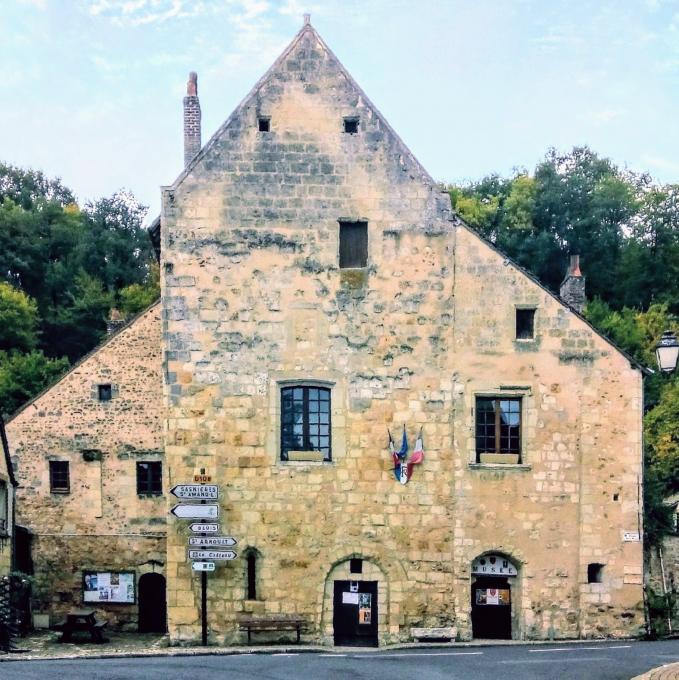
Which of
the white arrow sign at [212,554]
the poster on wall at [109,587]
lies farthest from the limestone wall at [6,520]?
the white arrow sign at [212,554]

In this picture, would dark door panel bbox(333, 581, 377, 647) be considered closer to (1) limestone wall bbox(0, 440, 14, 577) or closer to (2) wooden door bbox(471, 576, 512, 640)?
(2) wooden door bbox(471, 576, 512, 640)

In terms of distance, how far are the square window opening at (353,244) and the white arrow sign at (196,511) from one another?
602 centimetres

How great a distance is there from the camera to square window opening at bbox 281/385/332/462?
879 inches

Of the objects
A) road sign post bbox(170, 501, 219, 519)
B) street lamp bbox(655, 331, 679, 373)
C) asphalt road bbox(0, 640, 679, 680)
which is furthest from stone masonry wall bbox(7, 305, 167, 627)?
street lamp bbox(655, 331, 679, 373)

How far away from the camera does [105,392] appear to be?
93.3ft

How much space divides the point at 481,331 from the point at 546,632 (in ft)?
21.9

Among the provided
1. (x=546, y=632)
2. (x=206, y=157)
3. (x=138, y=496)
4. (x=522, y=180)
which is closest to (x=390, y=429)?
(x=546, y=632)

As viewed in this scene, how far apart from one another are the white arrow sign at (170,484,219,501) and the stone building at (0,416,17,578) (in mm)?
6074

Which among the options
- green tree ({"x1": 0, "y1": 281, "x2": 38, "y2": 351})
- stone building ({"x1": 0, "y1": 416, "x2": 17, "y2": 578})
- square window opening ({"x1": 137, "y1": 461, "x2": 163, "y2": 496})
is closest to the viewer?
stone building ({"x1": 0, "y1": 416, "x2": 17, "y2": 578})

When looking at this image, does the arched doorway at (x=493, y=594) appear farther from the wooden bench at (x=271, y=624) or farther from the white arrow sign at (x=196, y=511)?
the white arrow sign at (x=196, y=511)

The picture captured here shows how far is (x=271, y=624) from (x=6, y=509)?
28.1 ft

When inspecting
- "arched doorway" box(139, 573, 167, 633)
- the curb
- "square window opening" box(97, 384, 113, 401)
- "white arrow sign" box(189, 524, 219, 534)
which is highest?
"square window opening" box(97, 384, 113, 401)

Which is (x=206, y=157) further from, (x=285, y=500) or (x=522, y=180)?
(x=522, y=180)

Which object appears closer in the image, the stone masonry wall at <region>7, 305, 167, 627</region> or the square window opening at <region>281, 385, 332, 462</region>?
the square window opening at <region>281, 385, 332, 462</region>
